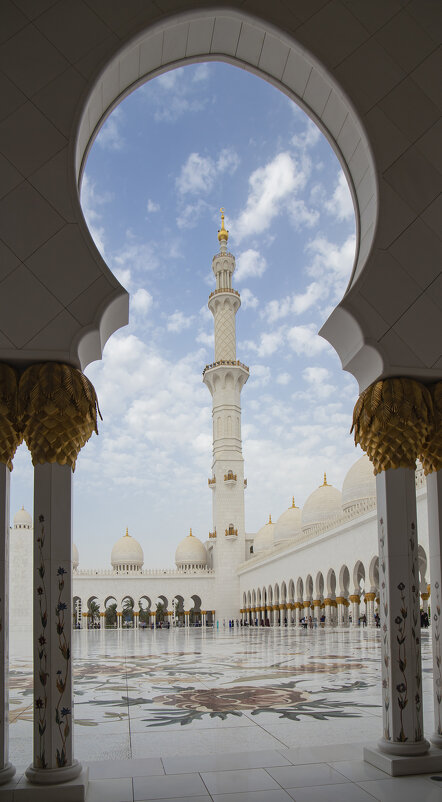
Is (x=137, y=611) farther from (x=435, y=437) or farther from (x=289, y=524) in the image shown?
(x=435, y=437)

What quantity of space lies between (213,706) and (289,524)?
83.9 ft

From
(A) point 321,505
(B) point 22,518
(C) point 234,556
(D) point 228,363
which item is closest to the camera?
(B) point 22,518

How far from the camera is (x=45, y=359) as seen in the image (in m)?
2.94

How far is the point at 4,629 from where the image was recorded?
2748 mm

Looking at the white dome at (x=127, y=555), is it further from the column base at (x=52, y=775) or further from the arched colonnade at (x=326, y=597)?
the column base at (x=52, y=775)

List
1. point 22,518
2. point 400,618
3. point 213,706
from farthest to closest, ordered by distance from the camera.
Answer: point 22,518
point 213,706
point 400,618

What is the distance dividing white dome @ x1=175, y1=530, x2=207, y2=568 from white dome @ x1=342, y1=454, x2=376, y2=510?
16.2m

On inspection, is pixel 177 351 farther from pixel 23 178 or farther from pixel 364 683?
pixel 23 178

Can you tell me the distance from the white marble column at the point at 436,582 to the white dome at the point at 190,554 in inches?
1335

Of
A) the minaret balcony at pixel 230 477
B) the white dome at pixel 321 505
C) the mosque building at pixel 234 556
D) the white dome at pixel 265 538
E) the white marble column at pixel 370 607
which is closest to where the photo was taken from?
the white marble column at pixel 370 607

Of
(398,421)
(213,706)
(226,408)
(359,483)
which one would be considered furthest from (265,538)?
(398,421)

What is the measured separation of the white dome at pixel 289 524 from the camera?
96.7 feet

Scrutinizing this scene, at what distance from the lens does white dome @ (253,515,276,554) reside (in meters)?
33.4

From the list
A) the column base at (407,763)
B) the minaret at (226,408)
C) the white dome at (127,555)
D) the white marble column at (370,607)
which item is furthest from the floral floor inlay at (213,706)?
the white dome at (127,555)
